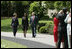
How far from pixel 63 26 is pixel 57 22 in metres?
0.26

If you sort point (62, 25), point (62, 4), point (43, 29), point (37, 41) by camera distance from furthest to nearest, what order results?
point (62, 4), point (43, 29), point (37, 41), point (62, 25)

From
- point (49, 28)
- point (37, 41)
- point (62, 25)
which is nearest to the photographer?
point (62, 25)

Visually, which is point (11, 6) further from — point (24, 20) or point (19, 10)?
point (24, 20)

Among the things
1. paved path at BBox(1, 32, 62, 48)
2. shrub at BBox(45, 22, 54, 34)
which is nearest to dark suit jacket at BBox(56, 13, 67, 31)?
paved path at BBox(1, 32, 62, 48)

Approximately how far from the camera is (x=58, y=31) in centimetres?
925

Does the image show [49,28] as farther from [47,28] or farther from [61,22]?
[61,22]

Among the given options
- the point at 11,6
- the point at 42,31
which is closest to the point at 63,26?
the point at 42,31

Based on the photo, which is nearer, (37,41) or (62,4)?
(37,41)

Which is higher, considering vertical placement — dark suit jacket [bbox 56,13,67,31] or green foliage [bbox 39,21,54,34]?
dark suit jacket [bbox 56,13,67,31]

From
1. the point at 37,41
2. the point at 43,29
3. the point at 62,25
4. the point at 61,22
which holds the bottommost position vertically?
the point at 37,41

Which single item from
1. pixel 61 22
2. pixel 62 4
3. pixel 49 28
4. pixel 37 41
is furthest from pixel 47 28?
pixel 61 22

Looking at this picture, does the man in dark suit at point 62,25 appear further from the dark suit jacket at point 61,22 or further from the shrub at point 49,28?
the shrub at point 49,28

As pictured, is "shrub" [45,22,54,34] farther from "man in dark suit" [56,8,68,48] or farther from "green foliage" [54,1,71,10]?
"man in dark suit" [56,8,68,48]

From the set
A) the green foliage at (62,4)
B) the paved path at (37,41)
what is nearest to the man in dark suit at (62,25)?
the paved path at (37,41)
